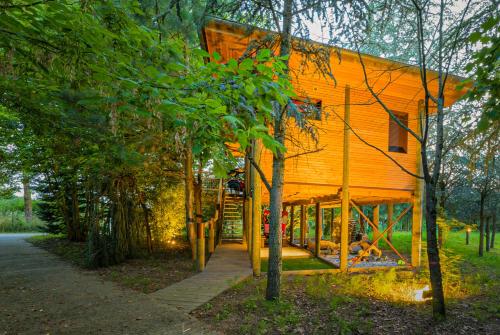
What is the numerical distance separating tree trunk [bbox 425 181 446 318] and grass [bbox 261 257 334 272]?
4.48 meters

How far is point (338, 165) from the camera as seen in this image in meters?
8.23

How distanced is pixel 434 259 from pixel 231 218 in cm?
1146

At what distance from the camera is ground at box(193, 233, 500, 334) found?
12.7ft

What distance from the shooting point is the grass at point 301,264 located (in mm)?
8289

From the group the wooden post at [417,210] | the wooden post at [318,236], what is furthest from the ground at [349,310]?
the wooden post at [318,236]

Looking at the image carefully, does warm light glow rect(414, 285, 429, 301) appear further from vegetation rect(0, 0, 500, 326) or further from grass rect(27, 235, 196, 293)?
grass rect(27, 235, 196, 293)

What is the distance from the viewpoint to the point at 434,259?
12.6 feet

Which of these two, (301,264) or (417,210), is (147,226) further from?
(417,210)

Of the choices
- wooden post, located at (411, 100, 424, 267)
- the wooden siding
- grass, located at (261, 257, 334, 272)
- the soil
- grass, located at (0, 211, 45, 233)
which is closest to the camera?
the soil

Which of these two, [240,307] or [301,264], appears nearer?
[240,307]

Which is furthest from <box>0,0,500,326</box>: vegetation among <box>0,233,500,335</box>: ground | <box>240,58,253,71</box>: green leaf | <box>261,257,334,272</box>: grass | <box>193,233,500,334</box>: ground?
<box>261,257,334,272</box>: grass

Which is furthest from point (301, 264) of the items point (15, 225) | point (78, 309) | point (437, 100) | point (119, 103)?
point (15, 225)

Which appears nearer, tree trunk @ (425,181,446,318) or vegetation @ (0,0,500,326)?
vegetation @ (0,0,500,326)

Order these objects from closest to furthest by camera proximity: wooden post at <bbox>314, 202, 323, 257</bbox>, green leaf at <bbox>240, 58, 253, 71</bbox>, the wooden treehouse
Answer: green leaf at <bbox>240, 58, 253, 71</bbox> < the wooden treehouse < wooden post at <bbox>314, 202, 323, 257</bbox>
